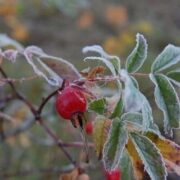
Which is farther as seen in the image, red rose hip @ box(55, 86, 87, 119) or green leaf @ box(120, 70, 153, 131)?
red rose hip @ box(55, 86, 87, 119)

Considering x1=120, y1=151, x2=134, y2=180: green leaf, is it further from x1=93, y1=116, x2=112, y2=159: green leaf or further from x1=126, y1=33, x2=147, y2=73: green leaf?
x1=126, y1=33, x2=147, y2=73: green leaf

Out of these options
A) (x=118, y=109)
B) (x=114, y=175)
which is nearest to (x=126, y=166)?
(x=114, y=175)

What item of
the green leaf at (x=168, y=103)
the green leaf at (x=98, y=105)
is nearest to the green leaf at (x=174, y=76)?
the green leaf at (x=168, y=103)

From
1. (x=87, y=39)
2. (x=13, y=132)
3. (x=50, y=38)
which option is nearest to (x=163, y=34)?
(x=87, y=39)

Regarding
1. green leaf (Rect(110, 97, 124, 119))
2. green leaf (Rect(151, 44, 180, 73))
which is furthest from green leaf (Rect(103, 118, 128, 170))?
green leaf (Rect(151, 44, 180, 73))

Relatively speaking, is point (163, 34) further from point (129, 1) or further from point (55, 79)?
point (55, 79)

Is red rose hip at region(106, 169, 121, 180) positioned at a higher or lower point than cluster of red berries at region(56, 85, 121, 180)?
lower

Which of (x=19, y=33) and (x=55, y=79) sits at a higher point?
(x=19, y=33)

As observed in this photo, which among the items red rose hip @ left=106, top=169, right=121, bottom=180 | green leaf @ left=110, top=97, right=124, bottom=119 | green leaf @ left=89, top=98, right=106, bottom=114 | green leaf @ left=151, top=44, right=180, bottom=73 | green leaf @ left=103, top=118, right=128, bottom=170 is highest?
green leaf @ left=151, top=44, right=180, bottom=73
